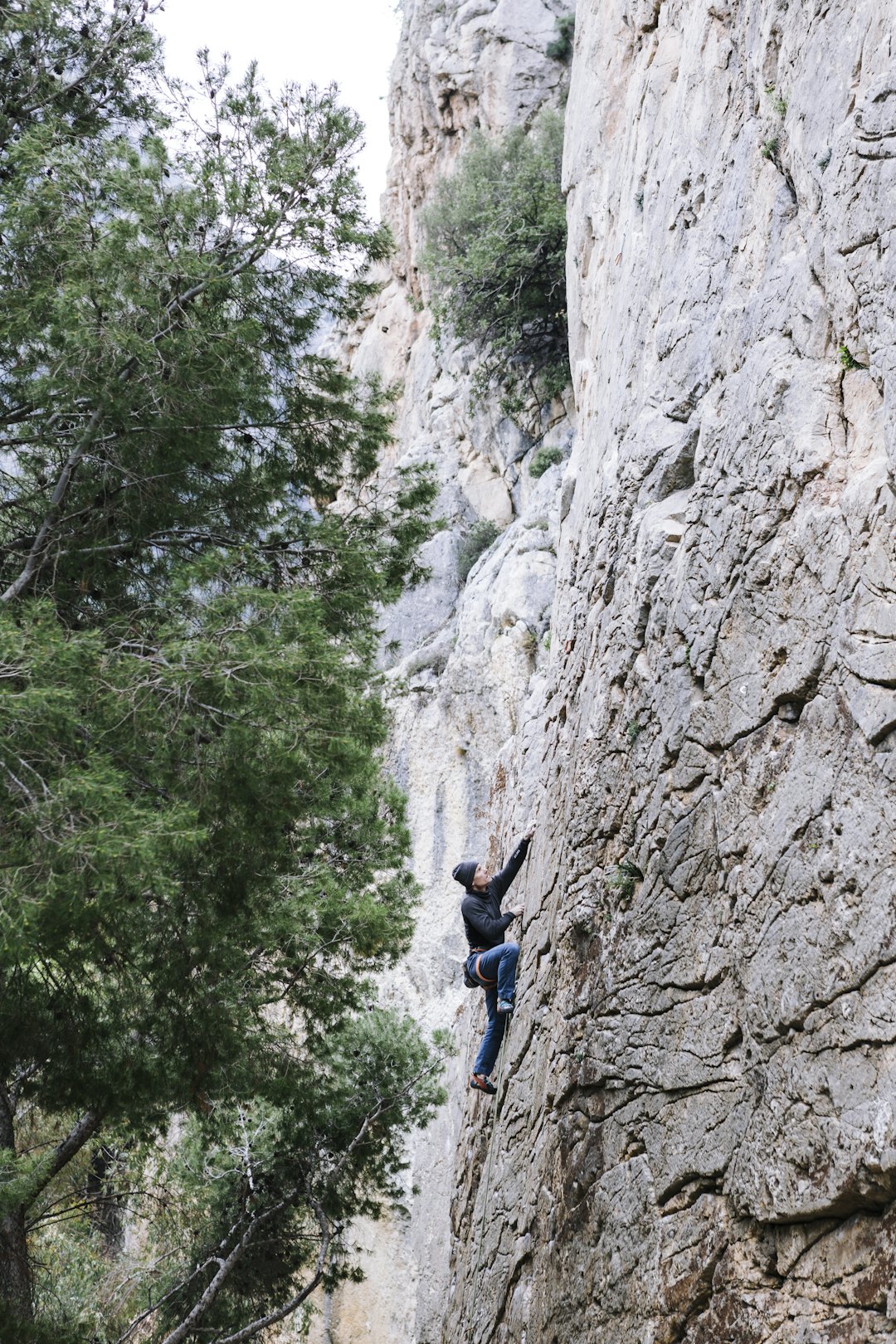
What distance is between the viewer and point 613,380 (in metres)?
9.63

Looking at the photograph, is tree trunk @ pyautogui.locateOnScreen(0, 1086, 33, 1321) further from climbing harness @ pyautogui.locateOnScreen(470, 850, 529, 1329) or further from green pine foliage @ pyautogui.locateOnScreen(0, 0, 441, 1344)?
climbing harness @ pyautogui.locateOnScreen(470, 850, 529, 1329)

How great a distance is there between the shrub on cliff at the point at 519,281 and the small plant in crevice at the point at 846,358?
17.1 meters

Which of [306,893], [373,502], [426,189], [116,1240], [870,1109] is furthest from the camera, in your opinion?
[426,189]

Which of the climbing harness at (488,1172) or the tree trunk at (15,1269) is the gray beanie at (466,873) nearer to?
the climbing harness at (488,1172)

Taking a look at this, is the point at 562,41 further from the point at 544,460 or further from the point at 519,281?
the point at 544,460

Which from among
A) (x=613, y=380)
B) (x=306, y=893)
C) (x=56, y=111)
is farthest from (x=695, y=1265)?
(x=56, y=111)

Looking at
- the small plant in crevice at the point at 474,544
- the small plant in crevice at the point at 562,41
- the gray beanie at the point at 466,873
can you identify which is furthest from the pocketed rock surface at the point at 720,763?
the small plant in crevice at the point at 562,41

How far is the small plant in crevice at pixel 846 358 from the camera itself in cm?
531

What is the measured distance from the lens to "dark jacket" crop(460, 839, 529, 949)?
859cm

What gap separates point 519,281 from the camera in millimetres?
22484

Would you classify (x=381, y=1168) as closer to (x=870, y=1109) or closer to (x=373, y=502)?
(x=373, y=502)

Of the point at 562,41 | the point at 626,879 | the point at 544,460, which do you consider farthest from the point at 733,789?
the point at 562,41

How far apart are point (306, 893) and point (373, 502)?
3.39 metres

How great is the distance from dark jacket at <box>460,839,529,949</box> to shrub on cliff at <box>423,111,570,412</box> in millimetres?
15695
